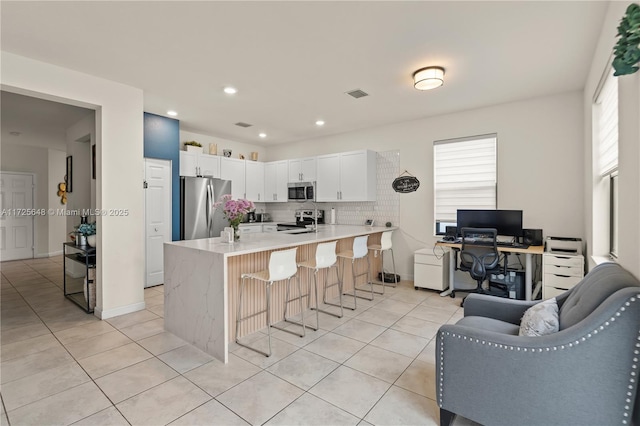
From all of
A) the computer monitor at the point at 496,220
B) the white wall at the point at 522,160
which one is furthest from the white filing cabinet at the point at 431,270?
the computer monitor at the point at 496,220

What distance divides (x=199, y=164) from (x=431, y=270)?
438cm

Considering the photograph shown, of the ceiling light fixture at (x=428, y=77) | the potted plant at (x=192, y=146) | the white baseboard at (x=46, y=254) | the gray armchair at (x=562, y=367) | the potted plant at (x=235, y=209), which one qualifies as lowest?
the white baseboard at (x=46, y=254)

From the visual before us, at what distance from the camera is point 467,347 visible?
1695 millimetres

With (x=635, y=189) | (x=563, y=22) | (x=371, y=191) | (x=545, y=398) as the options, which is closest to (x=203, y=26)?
(x=563, y=22)

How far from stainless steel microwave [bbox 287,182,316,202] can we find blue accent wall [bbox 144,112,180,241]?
88.0 inches

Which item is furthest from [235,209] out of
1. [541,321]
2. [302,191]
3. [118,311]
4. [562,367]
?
[302,191]

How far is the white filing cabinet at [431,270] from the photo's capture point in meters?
4.55

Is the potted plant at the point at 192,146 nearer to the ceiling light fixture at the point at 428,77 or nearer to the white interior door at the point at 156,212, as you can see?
the white interior door at the point at 156,212

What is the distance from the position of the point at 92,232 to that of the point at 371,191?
13.9 feet

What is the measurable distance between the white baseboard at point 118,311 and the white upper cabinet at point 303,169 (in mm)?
3580

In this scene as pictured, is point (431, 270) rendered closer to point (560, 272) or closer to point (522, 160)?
point (560, 272)

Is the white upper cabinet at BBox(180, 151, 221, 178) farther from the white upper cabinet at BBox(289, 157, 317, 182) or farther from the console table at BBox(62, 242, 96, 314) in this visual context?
the console table at BBox(62, 242, 96, 314)

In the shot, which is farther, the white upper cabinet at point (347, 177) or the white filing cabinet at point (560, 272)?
the white upper cabinet at point (347, 177)

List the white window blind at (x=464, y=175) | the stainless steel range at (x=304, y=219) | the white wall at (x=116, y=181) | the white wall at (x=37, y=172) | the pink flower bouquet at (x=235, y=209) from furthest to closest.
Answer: the white wall at (x=37, y=172) → the stainless steel range at (x=304, y=219) → the white window blind at (x=464, y=175) → the white wall at (x=116, y=181) → the pink flower bouquet at (x=235, y=209)
